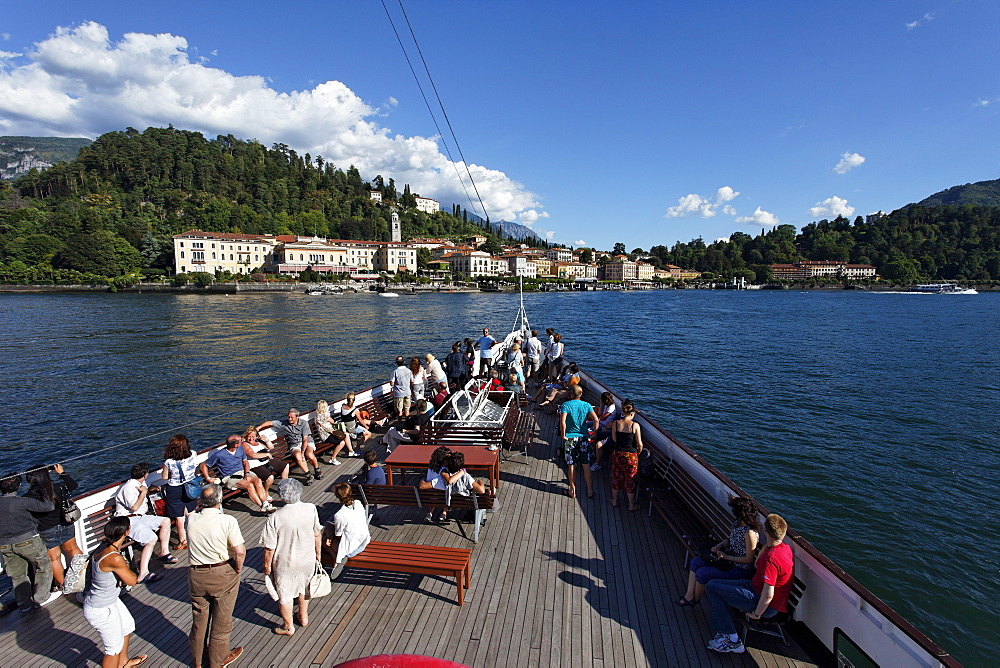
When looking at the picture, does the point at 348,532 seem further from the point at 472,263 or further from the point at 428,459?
the point at 472,263

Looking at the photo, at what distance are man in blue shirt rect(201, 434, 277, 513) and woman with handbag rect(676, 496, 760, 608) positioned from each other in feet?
15.3

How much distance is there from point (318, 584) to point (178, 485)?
228 cm

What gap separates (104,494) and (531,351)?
8.77 meters

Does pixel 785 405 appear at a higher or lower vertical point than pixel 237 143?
lower

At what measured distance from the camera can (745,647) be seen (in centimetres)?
348

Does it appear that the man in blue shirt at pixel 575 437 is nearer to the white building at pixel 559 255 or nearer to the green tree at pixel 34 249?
the green tree at pixel 34 249

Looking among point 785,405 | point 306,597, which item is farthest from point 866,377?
point 306,597

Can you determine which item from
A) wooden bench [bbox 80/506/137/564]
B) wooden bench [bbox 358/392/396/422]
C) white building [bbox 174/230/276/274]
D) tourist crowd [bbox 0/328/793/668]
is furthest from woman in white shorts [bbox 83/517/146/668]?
white building [bbox 174/230/276/274]

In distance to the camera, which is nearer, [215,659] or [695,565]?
[215,659]

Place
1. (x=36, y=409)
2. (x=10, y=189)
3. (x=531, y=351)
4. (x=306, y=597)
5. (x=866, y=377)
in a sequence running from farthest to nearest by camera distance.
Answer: (x=10, y=189) → (x=866, y=377) → (x=36, y=409) → (x=531, y=351) → (x=306, y=597)

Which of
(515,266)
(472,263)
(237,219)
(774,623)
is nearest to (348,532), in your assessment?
(774,623)

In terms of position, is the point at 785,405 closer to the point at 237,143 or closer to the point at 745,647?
the point at 745,647

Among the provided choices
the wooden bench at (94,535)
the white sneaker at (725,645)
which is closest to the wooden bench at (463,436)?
the wooden bench at (94,535)

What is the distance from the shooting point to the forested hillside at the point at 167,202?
3263 inches
